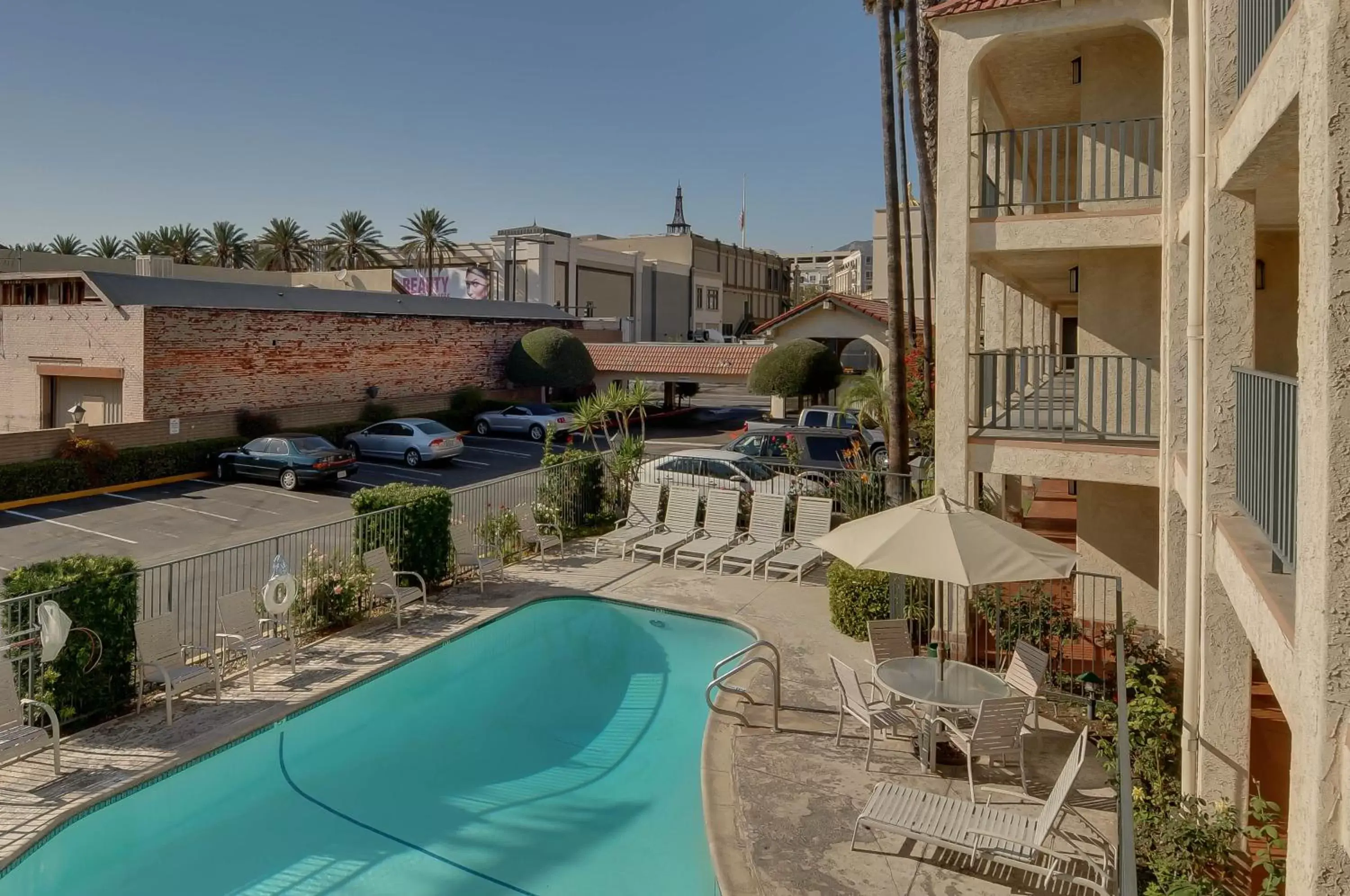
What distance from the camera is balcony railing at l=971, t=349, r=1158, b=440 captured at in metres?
11.2

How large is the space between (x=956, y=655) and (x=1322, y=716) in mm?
8777

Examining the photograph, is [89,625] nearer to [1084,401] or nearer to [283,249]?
[1084,401]

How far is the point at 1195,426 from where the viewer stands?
24.1 feet

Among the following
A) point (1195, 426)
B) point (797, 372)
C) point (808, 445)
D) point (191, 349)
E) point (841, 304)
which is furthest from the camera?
point (841, 304)

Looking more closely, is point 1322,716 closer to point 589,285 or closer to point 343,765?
point 343,765

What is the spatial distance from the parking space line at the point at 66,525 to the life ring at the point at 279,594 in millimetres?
10512

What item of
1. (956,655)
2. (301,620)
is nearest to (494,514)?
(301,620)

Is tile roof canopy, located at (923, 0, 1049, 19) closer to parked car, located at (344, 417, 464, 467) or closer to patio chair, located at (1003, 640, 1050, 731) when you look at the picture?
patio chair, located at (1003, 640, 1050, 731)

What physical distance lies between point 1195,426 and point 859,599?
241 inches

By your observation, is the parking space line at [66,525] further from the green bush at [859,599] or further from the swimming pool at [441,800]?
the green bush at [859,599]

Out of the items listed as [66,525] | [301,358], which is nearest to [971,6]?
[66,525]

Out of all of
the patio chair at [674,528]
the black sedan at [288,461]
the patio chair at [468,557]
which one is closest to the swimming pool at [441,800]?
the patio chair at [468,557]

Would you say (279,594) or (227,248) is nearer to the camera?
(279,594)

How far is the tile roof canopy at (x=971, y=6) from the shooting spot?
1099 centimetres
